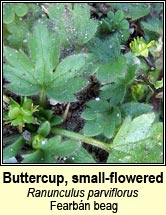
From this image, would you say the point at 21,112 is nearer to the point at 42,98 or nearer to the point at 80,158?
the point at 42,98

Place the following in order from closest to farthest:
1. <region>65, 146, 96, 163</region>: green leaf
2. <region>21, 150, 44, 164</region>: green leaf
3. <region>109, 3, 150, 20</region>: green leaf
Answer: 1. <region>21, 150, 44, 164</region>: green leaf
2. <region>65, 146, 96, 163</region>: green leaf
3. <region>109, 3, 150, 20</region>: green leaf

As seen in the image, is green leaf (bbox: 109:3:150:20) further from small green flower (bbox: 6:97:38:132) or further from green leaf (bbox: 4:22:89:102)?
small green flower (bbox: 6:97:38:132)

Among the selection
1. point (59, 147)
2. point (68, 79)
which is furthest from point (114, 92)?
point (59, 147)

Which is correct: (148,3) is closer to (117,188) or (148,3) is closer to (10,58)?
(10,58)

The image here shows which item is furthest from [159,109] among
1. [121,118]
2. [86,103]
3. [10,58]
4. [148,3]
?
[10,58]

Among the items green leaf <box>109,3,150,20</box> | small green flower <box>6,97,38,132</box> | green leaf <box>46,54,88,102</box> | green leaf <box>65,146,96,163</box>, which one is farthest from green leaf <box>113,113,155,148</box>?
green leaf <box>109,3,150,20</box>

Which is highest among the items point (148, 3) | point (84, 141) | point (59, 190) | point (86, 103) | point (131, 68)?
point (148, 3)

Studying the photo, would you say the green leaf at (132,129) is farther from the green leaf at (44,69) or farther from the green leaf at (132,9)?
the green leaf at (132,9)
